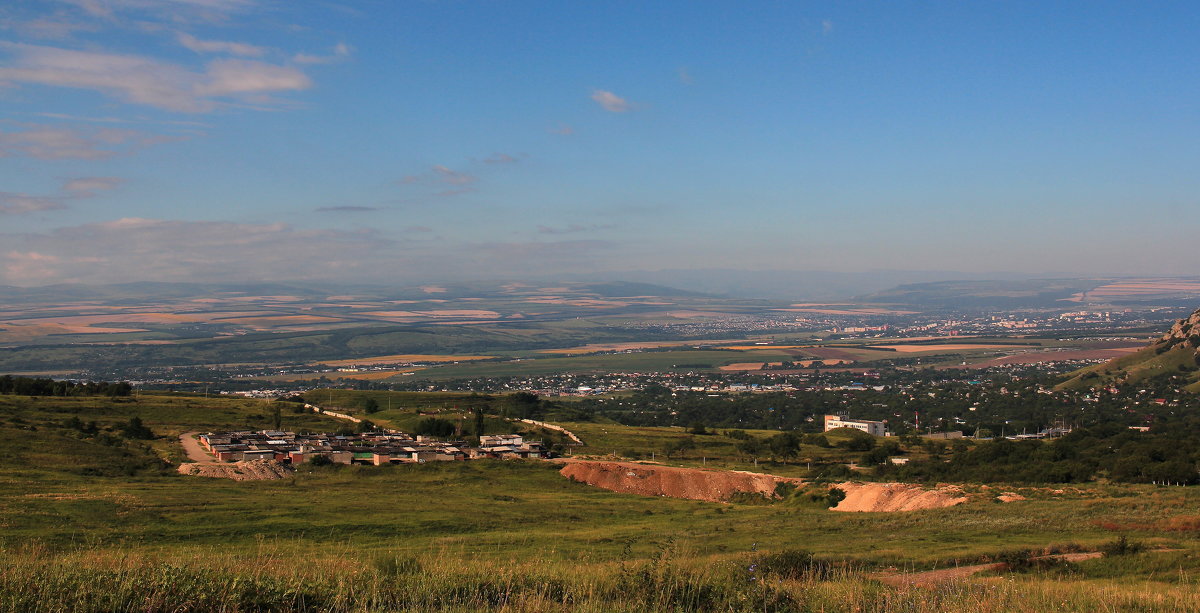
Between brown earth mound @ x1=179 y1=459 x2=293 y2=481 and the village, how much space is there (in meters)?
4.46

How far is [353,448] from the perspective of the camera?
53.4 metres

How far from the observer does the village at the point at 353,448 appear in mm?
48906

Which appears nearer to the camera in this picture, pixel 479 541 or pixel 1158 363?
pixel 479 541

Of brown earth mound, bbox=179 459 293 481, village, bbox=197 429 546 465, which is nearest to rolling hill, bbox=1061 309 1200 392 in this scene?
village, bbox=197 429 546 465

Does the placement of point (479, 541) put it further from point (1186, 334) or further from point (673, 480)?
point (1186, 334)

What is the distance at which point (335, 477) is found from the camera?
43.9 metres

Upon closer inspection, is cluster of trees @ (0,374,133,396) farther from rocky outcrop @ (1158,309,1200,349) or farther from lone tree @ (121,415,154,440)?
rocky outcrop @ (1158,309,1200,349)

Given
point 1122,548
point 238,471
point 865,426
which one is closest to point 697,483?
point 238,471

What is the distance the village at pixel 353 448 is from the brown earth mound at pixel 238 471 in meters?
4.46

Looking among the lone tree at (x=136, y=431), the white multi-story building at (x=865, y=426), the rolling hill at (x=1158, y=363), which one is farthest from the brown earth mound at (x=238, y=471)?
the rolling hill at (x=1158, y=363)

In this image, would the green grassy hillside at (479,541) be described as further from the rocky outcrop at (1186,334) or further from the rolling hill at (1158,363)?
the rocky outcrop at (1186,334)

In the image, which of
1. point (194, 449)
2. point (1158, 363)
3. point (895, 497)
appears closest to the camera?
point (895, 497)

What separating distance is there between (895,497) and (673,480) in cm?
1272

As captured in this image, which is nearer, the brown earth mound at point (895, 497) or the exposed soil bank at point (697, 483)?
the brown earth mound at point (895, 497)
